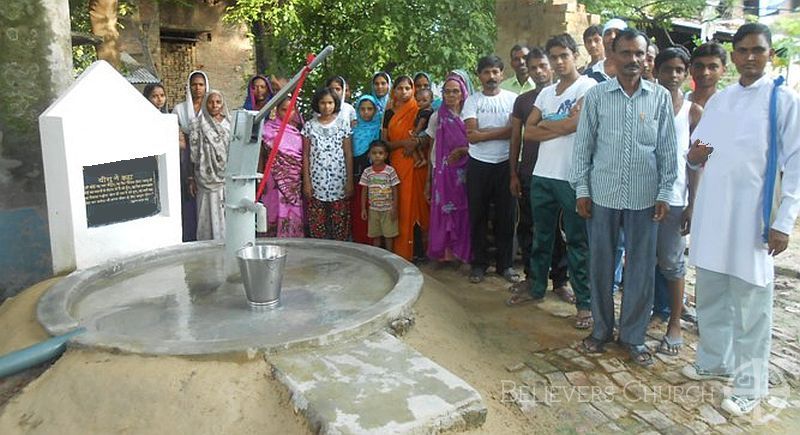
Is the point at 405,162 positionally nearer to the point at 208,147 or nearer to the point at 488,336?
the point at 208,147

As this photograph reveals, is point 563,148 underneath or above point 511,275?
above

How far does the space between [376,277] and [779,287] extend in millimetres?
3108

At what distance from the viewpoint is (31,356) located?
2.43 metres

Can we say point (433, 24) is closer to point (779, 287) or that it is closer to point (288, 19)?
point (288, 19)

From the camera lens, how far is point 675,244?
334 cm

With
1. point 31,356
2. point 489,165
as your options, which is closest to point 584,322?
point 489,165

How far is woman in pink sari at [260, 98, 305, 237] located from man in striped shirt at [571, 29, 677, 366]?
2.29 meters

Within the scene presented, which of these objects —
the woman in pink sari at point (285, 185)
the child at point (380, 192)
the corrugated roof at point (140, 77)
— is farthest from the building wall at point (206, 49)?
the child at point (380, 192)

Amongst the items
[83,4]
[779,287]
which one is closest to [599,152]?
[779,287]

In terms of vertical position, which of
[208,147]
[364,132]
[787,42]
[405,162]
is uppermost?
[787,42]

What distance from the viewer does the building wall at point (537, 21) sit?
6301mm

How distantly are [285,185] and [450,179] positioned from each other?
4.12ft

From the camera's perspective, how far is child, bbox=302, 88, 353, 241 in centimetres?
482

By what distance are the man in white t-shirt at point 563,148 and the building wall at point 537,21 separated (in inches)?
108
